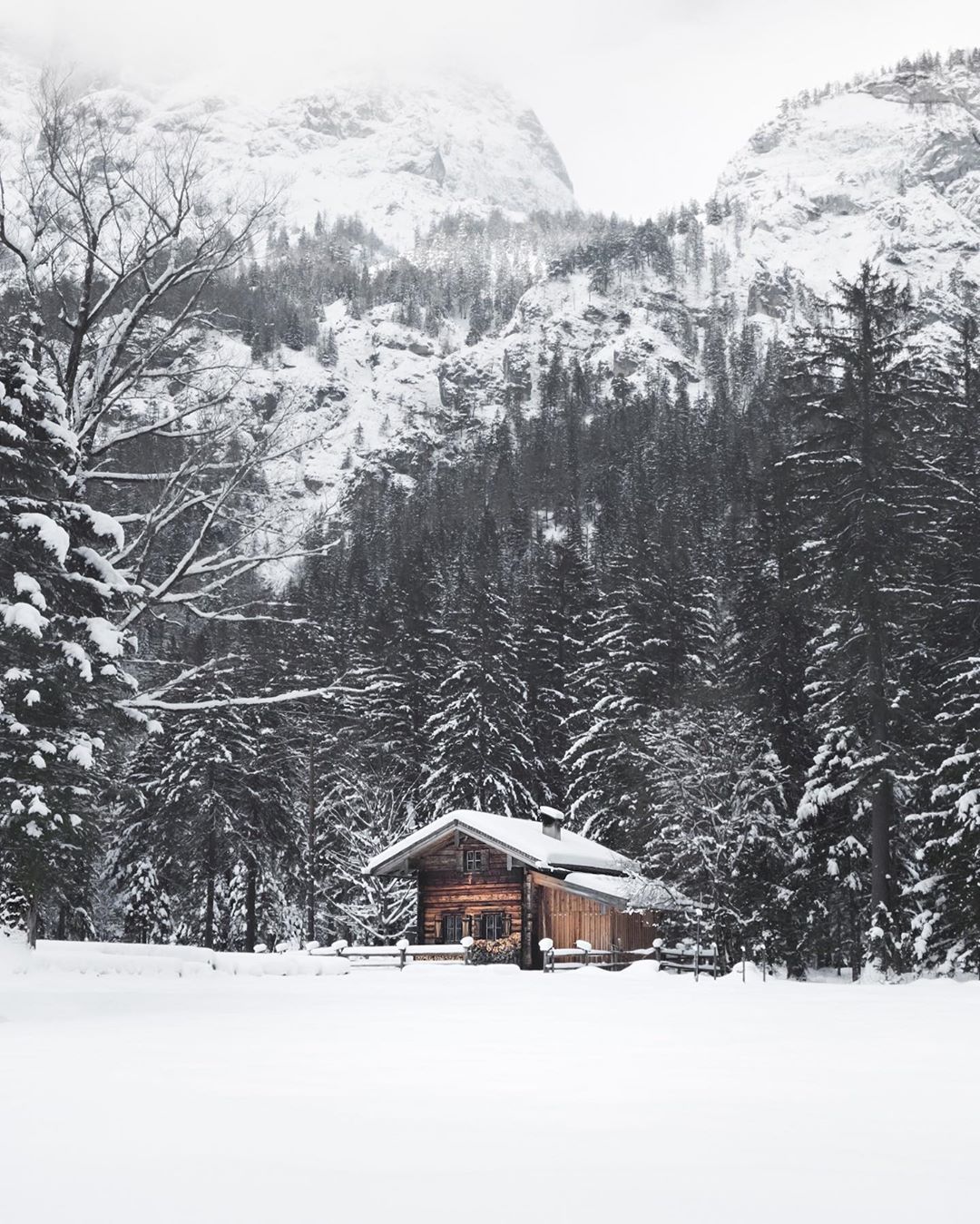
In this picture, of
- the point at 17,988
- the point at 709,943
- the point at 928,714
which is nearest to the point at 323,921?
the point at 709,943

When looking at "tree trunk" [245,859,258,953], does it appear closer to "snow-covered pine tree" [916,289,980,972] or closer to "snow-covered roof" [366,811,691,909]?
"snow-covered roof" [366,811,691,909]

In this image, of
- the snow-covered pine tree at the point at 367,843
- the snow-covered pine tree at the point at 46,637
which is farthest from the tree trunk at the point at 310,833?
the snow-covered pine tree at the point at 46,637

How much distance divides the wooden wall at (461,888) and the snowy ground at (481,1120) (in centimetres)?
2742

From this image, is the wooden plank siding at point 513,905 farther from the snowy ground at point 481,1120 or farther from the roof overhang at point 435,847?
the snowy ground at point 481,1120

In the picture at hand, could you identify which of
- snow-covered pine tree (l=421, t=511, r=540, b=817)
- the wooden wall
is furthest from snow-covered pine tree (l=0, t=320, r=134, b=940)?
snow-covered pine tree (l=421, t=511, r=540, b=817)

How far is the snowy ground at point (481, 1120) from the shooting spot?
16.9 ft

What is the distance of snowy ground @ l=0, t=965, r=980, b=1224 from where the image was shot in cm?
515

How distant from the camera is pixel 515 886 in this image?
138 ft

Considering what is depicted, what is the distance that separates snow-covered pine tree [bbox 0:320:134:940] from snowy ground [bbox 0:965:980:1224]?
8.83 ft

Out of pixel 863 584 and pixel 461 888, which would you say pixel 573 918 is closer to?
pixel 461 888

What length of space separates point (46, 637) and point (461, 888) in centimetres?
2831

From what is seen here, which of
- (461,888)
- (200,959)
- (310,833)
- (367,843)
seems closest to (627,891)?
(461,888)

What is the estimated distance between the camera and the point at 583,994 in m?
23.1

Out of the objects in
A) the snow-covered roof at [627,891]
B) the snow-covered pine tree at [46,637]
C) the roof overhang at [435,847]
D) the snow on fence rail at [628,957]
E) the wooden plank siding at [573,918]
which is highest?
the snow-covered pine tree at [46,637]
